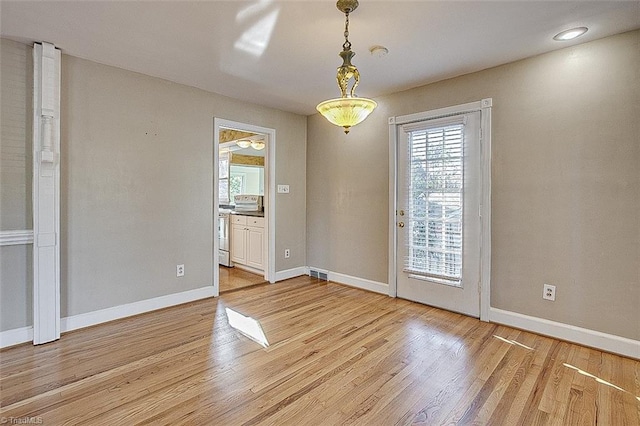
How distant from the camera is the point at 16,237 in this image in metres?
2.54

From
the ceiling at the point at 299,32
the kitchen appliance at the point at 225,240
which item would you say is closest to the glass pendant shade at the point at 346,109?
the ceiling at the point at 299,32

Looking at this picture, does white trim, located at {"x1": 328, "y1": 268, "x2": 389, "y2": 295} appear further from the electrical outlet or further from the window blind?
the electrical outlet

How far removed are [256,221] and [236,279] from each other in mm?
911

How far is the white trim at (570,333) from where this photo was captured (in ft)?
7.93

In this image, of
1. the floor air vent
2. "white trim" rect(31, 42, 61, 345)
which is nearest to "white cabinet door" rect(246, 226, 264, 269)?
the floor air vent

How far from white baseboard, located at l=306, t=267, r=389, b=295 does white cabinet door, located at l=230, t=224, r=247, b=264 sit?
50.1 inches

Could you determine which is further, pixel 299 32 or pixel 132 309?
pixel 132 309

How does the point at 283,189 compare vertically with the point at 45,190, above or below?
above

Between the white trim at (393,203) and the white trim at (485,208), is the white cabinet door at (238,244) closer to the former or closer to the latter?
the white trim at (393,203)

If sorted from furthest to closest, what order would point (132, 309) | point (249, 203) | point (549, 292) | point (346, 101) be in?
1. point (249, 203)
2. point (132, 309)
3. point (549, 292)
4. point (346, 101)

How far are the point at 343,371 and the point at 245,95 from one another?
3.20 m

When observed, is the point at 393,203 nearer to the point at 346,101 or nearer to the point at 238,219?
the point at 346,101

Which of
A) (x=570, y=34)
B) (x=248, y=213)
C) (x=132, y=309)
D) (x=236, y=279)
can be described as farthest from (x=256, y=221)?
(x=570, y=34)

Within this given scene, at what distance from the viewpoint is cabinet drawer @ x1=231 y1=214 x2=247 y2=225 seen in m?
5.21
